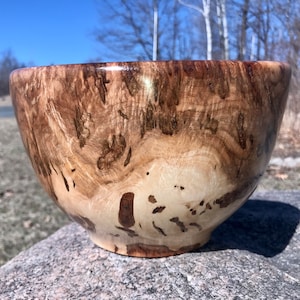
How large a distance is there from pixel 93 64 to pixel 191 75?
7.8 inches

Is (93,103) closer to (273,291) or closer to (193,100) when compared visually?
(193,100)

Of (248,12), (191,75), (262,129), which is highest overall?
(248,12)

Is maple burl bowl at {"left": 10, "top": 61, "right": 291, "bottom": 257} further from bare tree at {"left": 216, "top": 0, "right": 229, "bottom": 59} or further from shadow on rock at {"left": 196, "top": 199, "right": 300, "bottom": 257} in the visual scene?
bare tree at {"left": 216, "top": 0, "right": 229, "bottom": 59}

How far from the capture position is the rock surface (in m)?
1.01

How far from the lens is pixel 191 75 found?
86 cm

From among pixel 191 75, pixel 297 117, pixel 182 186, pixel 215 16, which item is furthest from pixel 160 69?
pixel 215 16

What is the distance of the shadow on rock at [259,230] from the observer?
1289 mm

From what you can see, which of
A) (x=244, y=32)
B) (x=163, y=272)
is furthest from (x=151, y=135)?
(x=244, y=32)

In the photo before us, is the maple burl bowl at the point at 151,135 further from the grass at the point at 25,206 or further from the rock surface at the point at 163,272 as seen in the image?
the grass at the point at 25,206

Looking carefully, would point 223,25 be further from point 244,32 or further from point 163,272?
point 163,272

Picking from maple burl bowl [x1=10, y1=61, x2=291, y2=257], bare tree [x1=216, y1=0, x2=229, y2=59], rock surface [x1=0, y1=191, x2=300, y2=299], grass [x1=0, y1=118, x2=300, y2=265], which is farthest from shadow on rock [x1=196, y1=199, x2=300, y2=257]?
bare tree [x1=216, y1=0, x2=229, y2=59]

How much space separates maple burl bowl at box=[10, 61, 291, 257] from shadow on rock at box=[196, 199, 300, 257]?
0.25 metres

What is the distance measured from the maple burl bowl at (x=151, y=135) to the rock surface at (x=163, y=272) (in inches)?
3.8

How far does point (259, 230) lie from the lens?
4.83 feet
